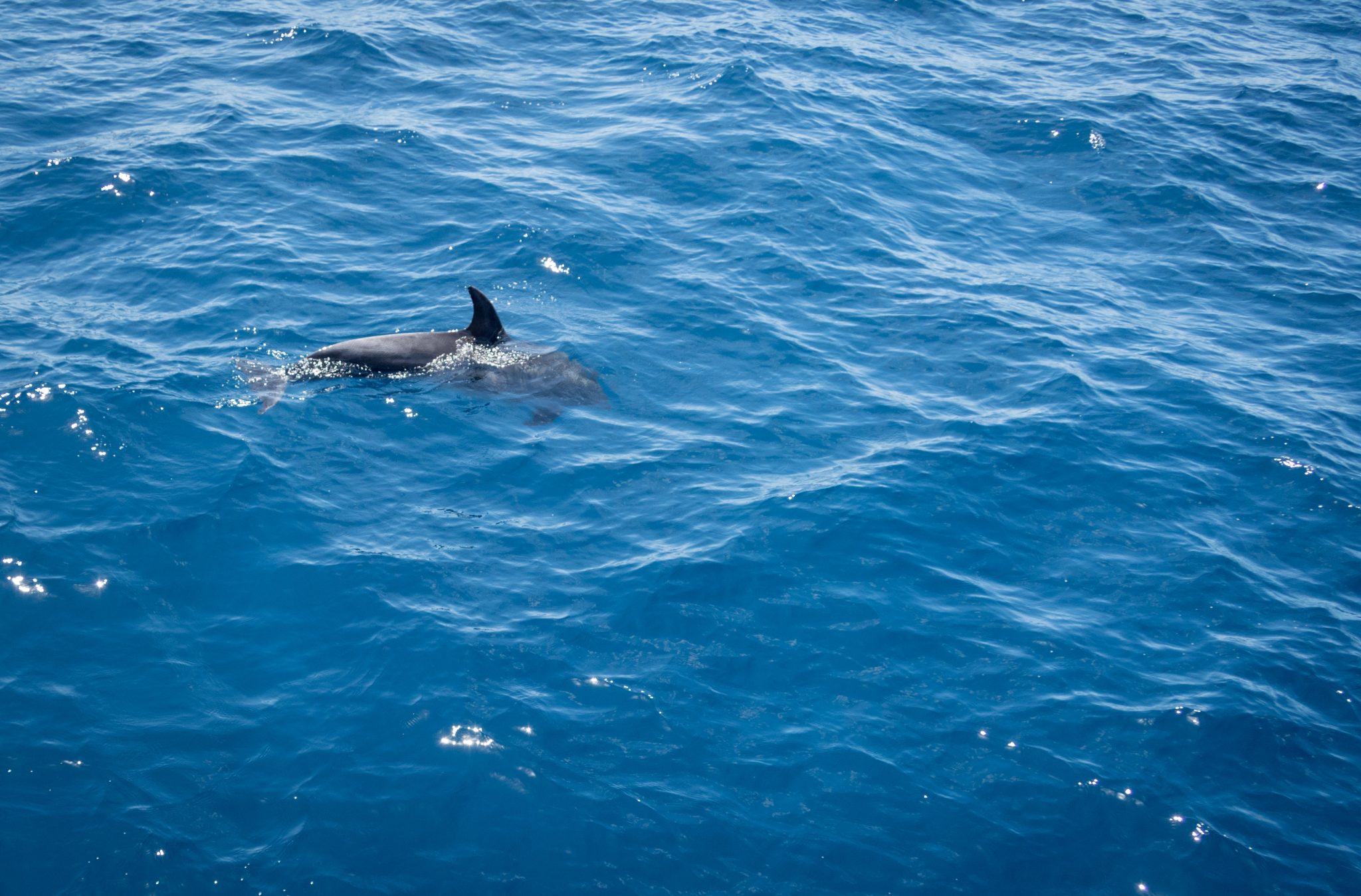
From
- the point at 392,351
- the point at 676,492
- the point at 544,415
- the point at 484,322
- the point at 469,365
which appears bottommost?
the point at 676,492

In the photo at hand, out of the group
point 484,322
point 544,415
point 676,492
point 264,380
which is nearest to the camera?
point 676,492

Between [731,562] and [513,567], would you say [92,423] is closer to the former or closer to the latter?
[513,567]

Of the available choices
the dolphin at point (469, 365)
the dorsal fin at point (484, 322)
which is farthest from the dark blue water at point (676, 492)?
the dorsal fin at point (484, 322)

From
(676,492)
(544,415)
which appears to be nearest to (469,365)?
(544,415)

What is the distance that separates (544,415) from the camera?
15281 millimetres

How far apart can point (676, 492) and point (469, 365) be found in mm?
4322

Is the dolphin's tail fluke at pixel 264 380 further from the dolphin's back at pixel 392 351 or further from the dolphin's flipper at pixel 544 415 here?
the dolphin's flipper at pixel 544 415

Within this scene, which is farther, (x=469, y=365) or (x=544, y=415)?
(x=469, y=365)

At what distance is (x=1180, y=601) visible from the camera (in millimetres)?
13031

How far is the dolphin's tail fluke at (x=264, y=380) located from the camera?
14845mm

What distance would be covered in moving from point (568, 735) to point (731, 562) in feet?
11.3

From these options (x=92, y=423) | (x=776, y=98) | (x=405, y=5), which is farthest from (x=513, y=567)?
(x=405, y=5)

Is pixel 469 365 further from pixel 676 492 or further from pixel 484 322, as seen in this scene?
pixel 676 492

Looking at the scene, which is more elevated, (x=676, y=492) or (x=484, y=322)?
(x=484, y=322)
